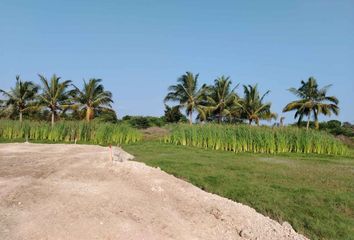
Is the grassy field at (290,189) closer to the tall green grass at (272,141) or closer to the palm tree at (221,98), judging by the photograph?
the tall green grass at (272,141)

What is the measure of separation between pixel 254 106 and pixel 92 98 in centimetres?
1790

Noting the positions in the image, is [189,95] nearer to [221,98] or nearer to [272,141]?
[221,98]

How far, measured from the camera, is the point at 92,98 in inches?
1644

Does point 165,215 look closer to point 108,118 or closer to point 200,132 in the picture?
point 200,132

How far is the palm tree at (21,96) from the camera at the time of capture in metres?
45.0

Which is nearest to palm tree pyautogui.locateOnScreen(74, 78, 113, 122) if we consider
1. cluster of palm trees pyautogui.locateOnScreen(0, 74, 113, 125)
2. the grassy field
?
cluster of palm trees pyautogui.locateOnScreen(0, 74, 113, 125)

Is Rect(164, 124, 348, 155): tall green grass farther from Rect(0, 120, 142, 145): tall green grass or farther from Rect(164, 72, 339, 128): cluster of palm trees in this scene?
Rect(164, 72, 339, 128): cluster of palm trees

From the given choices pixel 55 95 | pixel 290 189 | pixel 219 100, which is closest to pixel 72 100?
pixel 55 95

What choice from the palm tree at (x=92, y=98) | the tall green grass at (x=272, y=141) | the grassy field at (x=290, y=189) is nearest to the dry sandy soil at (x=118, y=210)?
the grassy field at (x=290, y=189)

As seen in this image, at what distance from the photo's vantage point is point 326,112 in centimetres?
4000

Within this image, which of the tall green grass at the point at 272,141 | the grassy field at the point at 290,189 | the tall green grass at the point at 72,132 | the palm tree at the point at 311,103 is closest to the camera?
the grassy field at the point at 290,189

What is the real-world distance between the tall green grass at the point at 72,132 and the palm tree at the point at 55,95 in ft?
39.2

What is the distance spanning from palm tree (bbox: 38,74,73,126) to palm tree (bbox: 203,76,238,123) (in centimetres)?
1588

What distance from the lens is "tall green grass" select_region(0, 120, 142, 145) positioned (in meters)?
27.4
